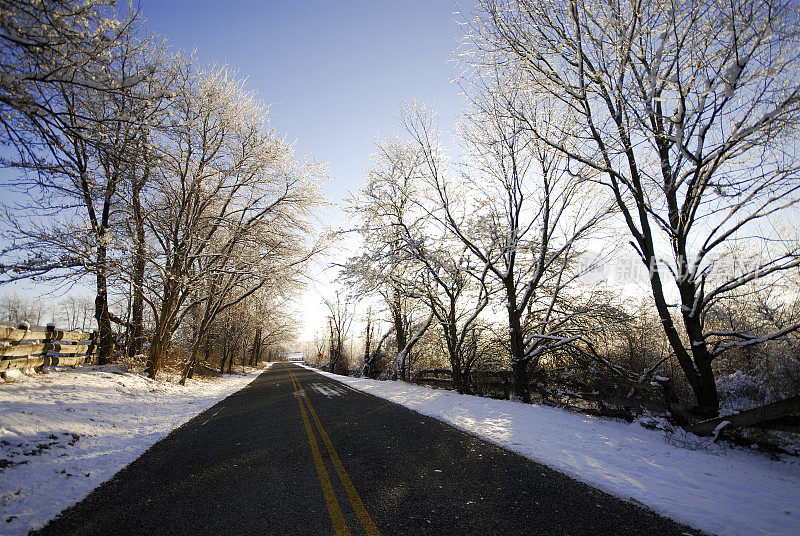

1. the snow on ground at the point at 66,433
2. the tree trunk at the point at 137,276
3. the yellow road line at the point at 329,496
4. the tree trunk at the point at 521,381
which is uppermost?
the tree trunk at the point at 137,276

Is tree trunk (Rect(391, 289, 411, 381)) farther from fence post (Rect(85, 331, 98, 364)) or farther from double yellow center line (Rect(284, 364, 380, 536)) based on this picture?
double yellow center line (Rect(284, 364, 380, 536))

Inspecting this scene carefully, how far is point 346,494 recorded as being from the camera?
3525mm

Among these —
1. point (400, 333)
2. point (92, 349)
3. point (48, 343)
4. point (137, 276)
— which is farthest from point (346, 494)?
point (400, 333)

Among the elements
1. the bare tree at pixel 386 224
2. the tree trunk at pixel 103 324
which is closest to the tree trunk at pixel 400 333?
the bare tree at pixel 386 224

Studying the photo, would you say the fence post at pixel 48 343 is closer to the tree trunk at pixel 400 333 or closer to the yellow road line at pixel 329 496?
the yellow road line at pixel 329 496

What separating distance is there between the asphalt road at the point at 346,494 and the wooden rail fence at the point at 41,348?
16.9 ft

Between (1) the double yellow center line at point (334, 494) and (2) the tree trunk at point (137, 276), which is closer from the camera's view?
(1) the double yellow center line at point (334, 494)

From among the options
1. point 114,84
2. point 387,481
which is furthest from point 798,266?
point 114,84

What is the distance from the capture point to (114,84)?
461 centimetres

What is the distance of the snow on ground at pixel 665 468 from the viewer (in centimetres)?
325

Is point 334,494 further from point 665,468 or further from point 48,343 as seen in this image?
point 48,343

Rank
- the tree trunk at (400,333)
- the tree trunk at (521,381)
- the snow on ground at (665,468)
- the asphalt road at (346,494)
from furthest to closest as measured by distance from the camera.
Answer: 1. the tree trunk at (400,333)
2. the tree trunk at (521,381)
3. the snow on ground at (665,468)
4. the asphalt road at (346,494)

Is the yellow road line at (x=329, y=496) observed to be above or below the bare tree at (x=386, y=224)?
below

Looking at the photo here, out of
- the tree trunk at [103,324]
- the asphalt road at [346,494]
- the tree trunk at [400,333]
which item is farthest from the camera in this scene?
the tree trunk at [400,333]
